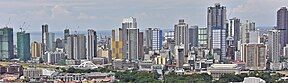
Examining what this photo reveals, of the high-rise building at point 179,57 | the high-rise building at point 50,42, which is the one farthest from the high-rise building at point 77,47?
the high-rise building at point 179,57

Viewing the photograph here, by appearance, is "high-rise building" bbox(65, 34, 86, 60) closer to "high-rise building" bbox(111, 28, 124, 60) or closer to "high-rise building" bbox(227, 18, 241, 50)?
"high-rise building" bbox(111, 28, 124, 60)

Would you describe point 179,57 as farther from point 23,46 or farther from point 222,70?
point 23,46

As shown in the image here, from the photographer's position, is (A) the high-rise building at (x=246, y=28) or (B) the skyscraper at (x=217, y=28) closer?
(B) the skyscraper at (x=217, y=28)

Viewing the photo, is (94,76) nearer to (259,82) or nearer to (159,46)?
(259,82)

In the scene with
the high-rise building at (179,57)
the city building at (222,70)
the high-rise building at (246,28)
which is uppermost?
the high-rise building at (246,28)

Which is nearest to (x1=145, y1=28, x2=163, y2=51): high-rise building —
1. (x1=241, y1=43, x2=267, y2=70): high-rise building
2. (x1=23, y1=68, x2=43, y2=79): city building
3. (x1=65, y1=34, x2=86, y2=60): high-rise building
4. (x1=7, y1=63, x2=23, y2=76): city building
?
(x1=65, y1=34, x2=86, y2=60): high-rise building

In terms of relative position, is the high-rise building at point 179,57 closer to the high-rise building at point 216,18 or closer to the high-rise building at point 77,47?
the high-rise building at point 77,47

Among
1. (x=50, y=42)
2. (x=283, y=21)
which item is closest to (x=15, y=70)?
(x=50, y=42)
